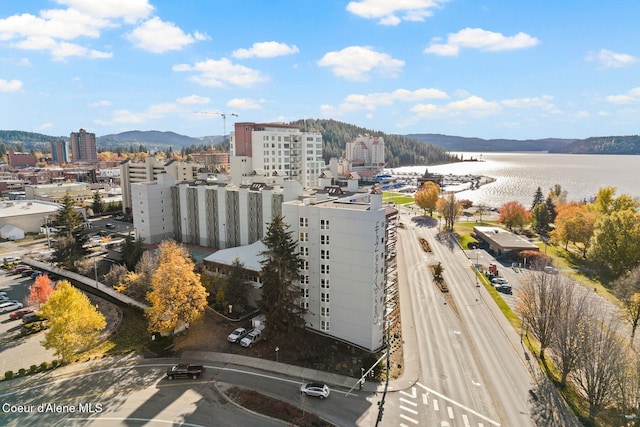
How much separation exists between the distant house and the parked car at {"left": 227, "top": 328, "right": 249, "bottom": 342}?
51835 mm

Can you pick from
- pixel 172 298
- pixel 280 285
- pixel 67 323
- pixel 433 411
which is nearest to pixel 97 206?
pixel 67 323

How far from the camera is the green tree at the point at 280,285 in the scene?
3850 centimetres

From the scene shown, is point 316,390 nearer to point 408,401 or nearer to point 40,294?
point 408,401

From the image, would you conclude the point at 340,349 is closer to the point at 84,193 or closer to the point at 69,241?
the point at 69,241

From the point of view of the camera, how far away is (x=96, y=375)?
34.6 metres

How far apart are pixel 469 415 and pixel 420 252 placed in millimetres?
46495

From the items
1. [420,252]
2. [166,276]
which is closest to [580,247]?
[420,252]

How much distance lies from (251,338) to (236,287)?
7.48m

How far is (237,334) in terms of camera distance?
4050 centimetres

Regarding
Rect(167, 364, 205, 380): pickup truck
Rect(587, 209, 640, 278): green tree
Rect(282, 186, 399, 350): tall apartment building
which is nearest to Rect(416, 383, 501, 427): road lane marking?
Rect(282, 186, 399, 350): tall apartment building

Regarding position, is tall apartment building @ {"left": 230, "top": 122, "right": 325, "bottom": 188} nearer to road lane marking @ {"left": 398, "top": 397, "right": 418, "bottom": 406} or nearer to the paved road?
the paved road

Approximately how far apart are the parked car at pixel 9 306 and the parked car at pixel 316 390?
42.6 metres

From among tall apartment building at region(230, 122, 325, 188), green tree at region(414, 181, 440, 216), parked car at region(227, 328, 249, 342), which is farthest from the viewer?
green tree at region(414, 181, 440, 216)

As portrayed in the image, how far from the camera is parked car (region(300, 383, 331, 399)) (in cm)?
3109
